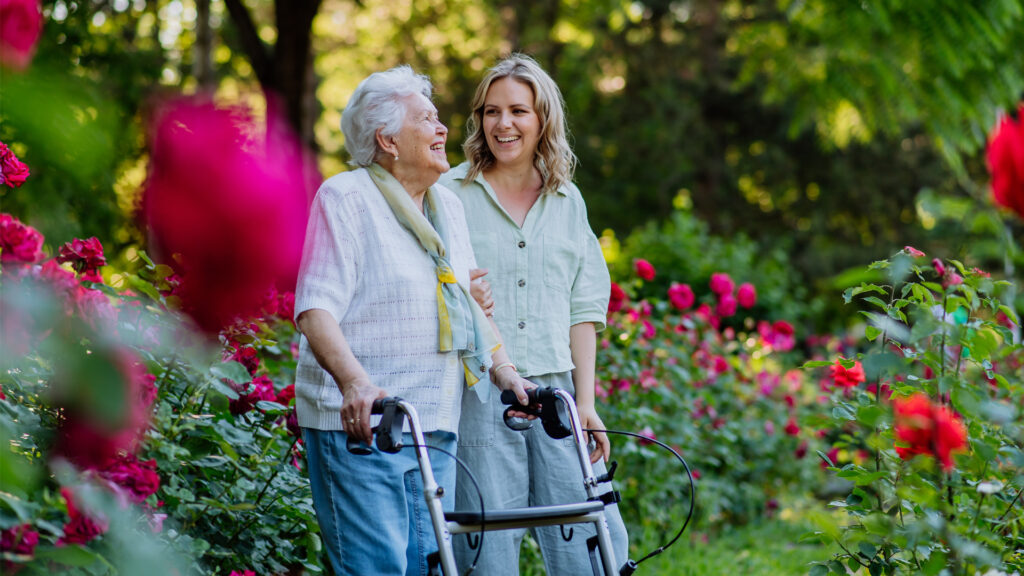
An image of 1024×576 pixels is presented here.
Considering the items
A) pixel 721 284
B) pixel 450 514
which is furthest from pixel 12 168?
pixel 721 284

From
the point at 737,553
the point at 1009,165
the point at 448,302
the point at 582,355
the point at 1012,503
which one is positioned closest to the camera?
the point at 1009,165

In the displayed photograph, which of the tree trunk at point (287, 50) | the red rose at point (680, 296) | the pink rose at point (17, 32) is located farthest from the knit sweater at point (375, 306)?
the tree trunk at point (287, 50)

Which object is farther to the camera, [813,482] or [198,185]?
[813,482]

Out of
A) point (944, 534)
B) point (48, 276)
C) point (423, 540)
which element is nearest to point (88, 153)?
point (48, 276)

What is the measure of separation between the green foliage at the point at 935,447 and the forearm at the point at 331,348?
102 centimetres

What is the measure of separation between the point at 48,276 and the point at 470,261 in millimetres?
1376

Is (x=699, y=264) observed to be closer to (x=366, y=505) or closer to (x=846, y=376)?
(x=846, y=376)

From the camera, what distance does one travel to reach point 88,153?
832 mm

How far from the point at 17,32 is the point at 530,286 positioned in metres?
2.01

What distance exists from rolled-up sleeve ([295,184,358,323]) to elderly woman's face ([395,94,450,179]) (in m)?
0.23

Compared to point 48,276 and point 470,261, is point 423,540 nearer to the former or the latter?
point 470,261

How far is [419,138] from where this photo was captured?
8.16ft

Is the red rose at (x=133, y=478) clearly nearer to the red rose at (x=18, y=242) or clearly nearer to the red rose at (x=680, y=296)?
the red rose at (x=18, y=242)

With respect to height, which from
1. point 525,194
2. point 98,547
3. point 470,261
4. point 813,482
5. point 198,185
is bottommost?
point 813,482
